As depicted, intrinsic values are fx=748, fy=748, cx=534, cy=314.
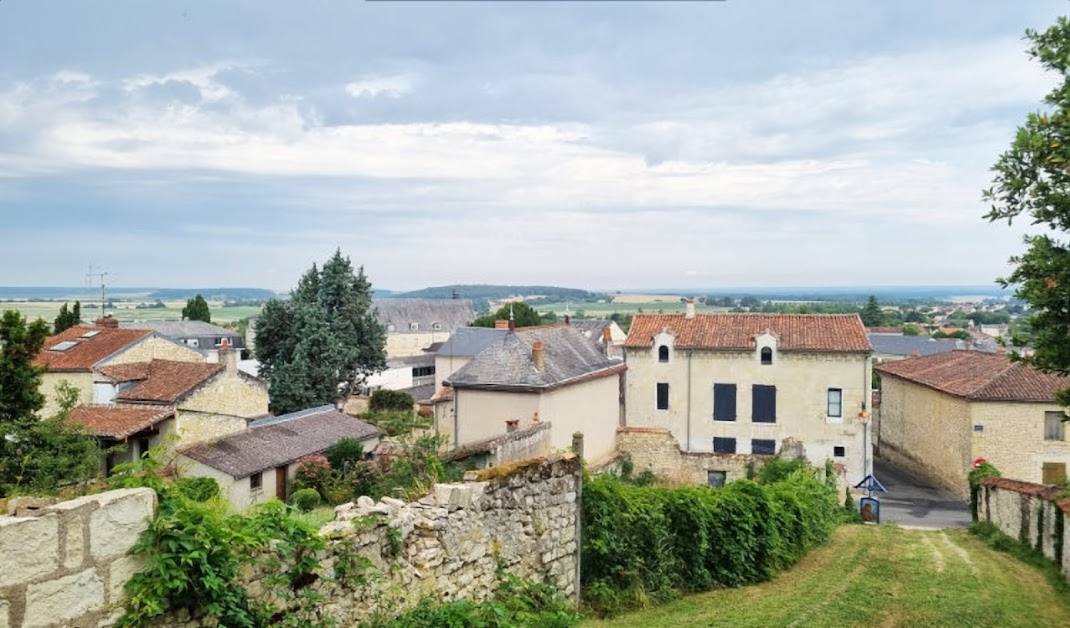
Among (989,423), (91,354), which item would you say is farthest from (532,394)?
(91,354)

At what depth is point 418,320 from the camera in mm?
95438

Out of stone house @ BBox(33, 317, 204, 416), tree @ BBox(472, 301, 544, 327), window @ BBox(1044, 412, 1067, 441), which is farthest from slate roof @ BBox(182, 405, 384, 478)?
tree @ BBox(472, 301, 544, 327)

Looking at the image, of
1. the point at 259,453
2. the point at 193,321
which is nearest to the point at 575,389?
the point at 259,453

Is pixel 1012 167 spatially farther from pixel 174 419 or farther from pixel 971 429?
pixel 174 419

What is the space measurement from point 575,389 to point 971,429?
1533cm

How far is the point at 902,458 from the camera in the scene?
3634 centimetres

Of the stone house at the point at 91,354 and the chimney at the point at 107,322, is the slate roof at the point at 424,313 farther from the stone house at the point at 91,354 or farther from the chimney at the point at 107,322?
the stone house at the point at 91,354

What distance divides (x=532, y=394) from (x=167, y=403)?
14821 mm

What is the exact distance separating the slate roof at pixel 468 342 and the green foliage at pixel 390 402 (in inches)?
426

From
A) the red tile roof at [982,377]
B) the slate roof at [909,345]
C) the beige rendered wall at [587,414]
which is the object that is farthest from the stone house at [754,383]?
the slate roof at [909,345]

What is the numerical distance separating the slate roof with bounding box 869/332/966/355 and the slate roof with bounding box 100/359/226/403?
58.5 metres

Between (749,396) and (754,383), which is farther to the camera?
(749,396)

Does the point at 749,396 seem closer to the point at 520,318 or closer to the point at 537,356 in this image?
the point at 537,356

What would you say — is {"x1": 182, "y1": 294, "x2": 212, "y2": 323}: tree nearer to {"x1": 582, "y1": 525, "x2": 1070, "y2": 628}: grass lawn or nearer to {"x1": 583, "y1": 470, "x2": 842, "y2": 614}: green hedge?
{"x1": 583, "y1": 470, "x2": 842, "y2": 614}: green hedge
